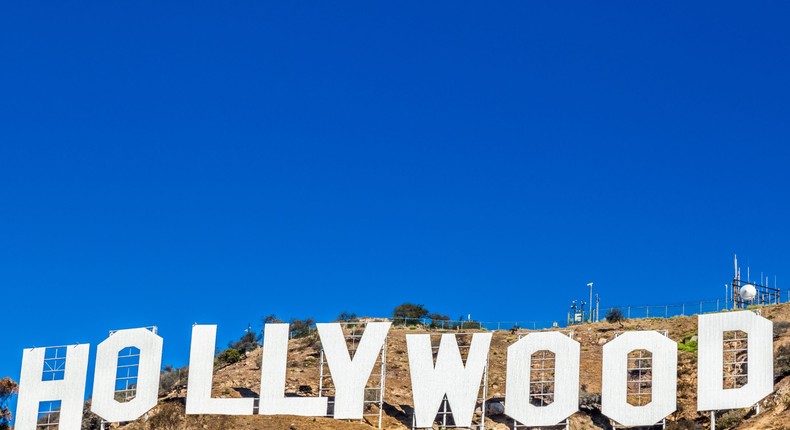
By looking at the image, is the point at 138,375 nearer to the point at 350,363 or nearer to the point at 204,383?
the point at 204,383

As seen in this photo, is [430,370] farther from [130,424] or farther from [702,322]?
[130,424]

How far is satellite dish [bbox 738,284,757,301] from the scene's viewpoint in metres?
63.4

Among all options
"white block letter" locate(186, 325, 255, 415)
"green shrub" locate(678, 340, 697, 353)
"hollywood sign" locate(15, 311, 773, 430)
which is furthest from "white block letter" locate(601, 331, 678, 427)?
"green shrub" locate(678, 340, 697, 353)

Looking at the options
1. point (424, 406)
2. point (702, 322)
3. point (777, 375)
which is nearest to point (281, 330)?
point (424, 406)

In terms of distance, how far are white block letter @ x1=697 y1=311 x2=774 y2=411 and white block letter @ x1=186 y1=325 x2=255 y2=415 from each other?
17.0 m

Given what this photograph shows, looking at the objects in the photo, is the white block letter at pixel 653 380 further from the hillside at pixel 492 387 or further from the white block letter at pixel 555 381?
the hillside at pixel 492 387

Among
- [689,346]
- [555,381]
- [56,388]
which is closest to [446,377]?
[555,381]

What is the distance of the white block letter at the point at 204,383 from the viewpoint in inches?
1848

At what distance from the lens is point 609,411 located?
144ft

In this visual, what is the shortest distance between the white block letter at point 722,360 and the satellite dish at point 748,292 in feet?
69.4

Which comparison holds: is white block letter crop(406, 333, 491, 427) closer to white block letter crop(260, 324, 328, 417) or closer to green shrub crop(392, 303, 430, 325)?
white block letter crop(260, 324, 328, 417)

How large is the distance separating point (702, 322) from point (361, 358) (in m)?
12.8

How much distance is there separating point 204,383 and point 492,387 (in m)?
15.2

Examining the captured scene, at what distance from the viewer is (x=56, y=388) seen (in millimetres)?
48625
